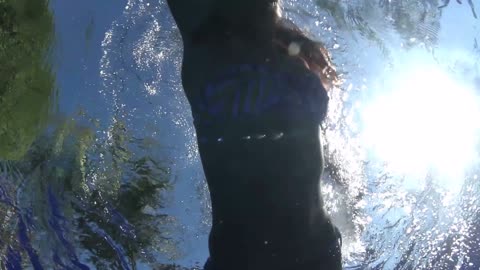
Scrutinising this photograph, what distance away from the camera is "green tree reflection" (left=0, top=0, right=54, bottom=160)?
1.79m

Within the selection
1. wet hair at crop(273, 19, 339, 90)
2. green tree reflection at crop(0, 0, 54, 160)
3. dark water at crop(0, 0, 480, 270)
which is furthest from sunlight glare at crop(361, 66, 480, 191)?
green tree reflection at crop(0, 0, 54, 160)

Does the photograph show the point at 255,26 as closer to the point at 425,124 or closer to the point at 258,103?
the point at 258,103

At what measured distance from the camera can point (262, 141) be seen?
4.57 feet

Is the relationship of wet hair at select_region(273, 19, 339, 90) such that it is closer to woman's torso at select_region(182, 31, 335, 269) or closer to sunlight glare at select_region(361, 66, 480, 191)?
woman's torso at select_region(182, 31, 335, 269)

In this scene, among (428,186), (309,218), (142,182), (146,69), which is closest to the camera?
(309,218)

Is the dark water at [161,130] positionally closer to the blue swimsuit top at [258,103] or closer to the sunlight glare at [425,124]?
the sunlight glare at [425,124]

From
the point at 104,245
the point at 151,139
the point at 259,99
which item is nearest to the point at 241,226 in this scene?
the point at 259,99

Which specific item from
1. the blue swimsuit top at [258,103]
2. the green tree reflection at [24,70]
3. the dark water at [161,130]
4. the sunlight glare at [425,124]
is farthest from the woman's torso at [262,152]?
the sunlight glare at [425,124]

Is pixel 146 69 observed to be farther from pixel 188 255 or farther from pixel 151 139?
pixel 188 255

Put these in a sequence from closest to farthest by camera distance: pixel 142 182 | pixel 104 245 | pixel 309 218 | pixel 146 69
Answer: pixel 309 218, pixel 146 69, pixel 142 182, pixel 104 245

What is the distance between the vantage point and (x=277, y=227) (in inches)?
55.6

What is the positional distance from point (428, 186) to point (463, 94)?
47 centimetres

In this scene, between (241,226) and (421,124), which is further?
(421,124)

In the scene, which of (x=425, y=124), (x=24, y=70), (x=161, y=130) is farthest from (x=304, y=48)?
(x=425, y=124)
